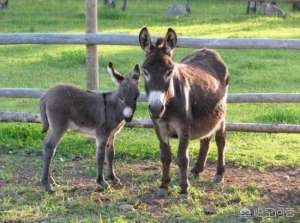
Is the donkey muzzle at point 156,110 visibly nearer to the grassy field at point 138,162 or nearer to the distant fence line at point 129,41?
the grassy field at point 138,162

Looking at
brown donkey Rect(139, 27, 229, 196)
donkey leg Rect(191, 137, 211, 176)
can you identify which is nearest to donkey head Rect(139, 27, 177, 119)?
brown donkey Rect(139, 27, 229, 196)

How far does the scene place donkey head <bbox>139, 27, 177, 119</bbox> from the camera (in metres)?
6.30

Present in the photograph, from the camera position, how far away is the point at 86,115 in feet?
→ 24.2

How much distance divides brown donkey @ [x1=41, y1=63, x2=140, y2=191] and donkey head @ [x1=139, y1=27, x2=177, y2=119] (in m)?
0.58

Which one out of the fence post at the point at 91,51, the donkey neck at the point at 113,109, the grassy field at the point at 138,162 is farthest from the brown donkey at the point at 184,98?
the fence post at the point at 91,51

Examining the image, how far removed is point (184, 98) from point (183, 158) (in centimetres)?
58

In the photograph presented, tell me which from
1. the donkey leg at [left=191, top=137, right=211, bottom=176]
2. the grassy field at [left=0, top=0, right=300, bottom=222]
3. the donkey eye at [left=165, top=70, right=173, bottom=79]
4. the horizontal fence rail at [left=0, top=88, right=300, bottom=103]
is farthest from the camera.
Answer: the horizontal fence rail at [left=0, top=88, right=300, bottom=103]

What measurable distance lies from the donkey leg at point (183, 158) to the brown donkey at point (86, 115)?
653 millimetres

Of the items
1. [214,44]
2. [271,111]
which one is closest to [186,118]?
[214,44]

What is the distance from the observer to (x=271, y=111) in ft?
35.1

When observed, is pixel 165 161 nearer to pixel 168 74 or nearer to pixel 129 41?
pixel 168 74

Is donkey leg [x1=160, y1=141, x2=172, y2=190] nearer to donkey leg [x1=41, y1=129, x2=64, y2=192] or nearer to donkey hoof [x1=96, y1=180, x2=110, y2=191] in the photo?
donkey hoof [x1=96, y1=180, x2=110, y2=191]

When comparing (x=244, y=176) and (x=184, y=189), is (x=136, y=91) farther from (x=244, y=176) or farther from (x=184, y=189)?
(x=244, y=176)

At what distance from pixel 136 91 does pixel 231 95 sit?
80.7 inches
